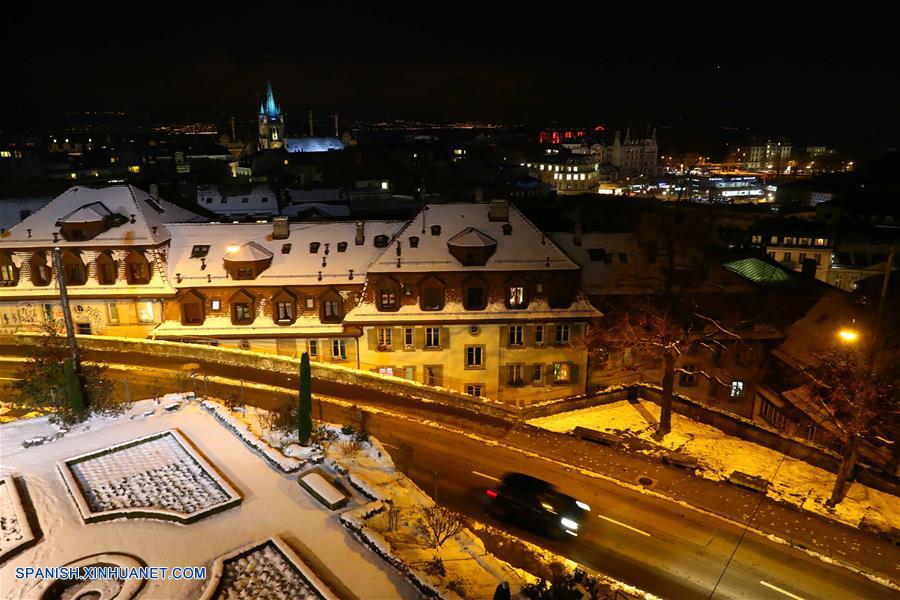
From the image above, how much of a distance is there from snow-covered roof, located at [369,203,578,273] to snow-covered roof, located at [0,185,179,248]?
57.3 feet

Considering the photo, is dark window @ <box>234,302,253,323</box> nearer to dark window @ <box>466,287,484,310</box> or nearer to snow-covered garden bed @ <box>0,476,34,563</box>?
dark window @ <box>466,287,484,310</box>

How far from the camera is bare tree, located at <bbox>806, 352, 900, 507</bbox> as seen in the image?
25.6m

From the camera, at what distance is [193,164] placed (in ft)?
563

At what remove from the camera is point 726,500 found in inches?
→ 1053

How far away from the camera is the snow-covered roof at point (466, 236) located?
4128 centimetres

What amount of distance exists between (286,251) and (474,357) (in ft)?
49.2

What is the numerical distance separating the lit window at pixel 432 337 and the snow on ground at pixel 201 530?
636 inches

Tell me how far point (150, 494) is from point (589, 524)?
1679 cm

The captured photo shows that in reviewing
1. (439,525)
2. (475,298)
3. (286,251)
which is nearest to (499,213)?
(475,298)

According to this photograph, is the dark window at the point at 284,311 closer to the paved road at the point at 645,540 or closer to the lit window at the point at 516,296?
the paved road at the point at 645,540

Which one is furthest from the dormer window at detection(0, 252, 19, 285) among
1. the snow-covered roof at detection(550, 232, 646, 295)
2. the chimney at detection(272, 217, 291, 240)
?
the snow-covered roof at detection(550, 232, 646, 295)

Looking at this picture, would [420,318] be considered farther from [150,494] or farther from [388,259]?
[150,494]

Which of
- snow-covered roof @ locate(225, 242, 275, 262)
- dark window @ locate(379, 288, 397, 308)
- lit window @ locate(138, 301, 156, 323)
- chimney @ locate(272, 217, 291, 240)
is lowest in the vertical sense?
lit window @ locate(138, 301, 156, 323)

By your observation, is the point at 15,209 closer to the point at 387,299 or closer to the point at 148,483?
the point at 387,299
